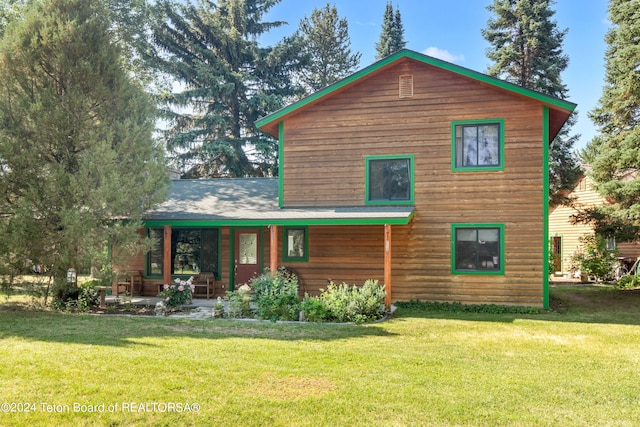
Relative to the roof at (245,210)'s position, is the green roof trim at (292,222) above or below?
below

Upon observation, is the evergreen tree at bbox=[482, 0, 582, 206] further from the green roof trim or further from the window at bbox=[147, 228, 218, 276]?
the window at bbox=[147, 228, 218, 276]

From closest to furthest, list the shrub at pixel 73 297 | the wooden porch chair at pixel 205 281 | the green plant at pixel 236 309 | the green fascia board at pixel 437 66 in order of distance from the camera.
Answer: the green plant at pixel 236 309 < the shrub at pixel 73 297 < the green fascia board at pixel 437 66 < the wooden porch chair at pixel 205 281

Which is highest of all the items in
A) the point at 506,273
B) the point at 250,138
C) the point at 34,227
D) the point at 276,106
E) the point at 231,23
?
the point at 231,23

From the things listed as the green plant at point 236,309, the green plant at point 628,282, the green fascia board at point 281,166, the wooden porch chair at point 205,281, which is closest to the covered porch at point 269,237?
the wooden porch chair at point 205,281

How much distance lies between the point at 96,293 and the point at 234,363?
7603mm

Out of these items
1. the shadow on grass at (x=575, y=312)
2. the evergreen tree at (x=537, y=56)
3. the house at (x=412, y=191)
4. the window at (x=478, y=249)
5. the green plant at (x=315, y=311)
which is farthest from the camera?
the evergreen tree at (x=537, y=56)

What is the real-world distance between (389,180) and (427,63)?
343 cm

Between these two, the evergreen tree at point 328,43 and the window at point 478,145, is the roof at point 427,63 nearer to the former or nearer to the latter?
the window at point 478,145

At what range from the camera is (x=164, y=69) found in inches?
1021

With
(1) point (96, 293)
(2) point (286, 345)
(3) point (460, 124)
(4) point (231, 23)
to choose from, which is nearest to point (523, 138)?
(3) point (460, 124)

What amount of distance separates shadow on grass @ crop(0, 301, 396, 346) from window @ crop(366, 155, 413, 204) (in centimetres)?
451

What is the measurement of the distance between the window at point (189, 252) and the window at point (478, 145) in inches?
304

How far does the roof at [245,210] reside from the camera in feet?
38.3

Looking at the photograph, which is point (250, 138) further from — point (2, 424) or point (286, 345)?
point (2, 424)
